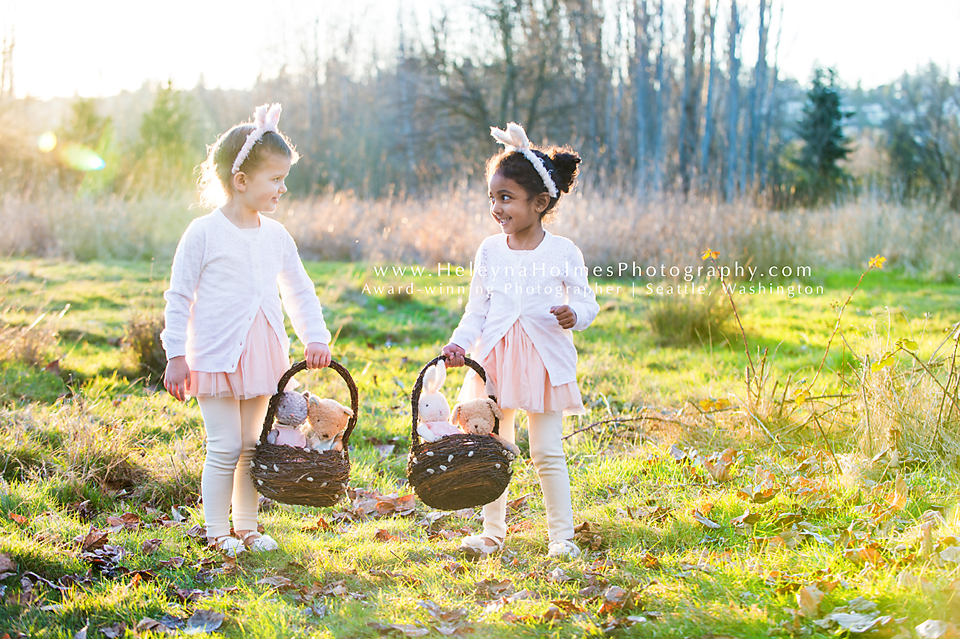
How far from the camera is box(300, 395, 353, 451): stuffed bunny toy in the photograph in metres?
3.12

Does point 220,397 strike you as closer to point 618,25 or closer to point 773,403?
point 773,403

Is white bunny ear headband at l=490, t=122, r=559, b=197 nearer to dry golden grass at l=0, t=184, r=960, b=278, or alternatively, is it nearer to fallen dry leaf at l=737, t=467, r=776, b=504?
fallen dry leaf at l=737, t=467, r=776, b=504

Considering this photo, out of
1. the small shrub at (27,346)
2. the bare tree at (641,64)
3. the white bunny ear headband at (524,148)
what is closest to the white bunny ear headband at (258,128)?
the white bunny ear headband at (524,148)

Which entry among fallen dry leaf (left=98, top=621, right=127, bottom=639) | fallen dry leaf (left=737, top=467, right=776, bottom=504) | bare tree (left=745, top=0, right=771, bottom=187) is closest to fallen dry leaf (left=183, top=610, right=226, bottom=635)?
fallen dry leaf (left=98, top=621, right=127, bottom=639)

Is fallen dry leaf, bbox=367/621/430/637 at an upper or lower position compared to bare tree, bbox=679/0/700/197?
lower

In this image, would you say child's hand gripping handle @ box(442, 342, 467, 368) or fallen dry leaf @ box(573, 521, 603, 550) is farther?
fallen dry leaf @ box(573, 521, 603, 550)

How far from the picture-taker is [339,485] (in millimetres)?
2945

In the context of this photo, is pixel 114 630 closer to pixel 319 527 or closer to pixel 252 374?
pixel 252 374

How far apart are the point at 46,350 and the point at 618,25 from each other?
917 inches

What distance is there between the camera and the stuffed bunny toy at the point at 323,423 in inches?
123

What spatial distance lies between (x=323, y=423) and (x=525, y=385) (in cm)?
87

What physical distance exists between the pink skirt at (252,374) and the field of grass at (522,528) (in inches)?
27.6

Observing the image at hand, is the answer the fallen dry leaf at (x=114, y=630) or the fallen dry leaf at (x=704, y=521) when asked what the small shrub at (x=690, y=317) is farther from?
the fallen dry leaf at (x=114, y=630)

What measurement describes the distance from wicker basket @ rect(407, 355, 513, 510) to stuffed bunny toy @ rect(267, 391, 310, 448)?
53 cm
